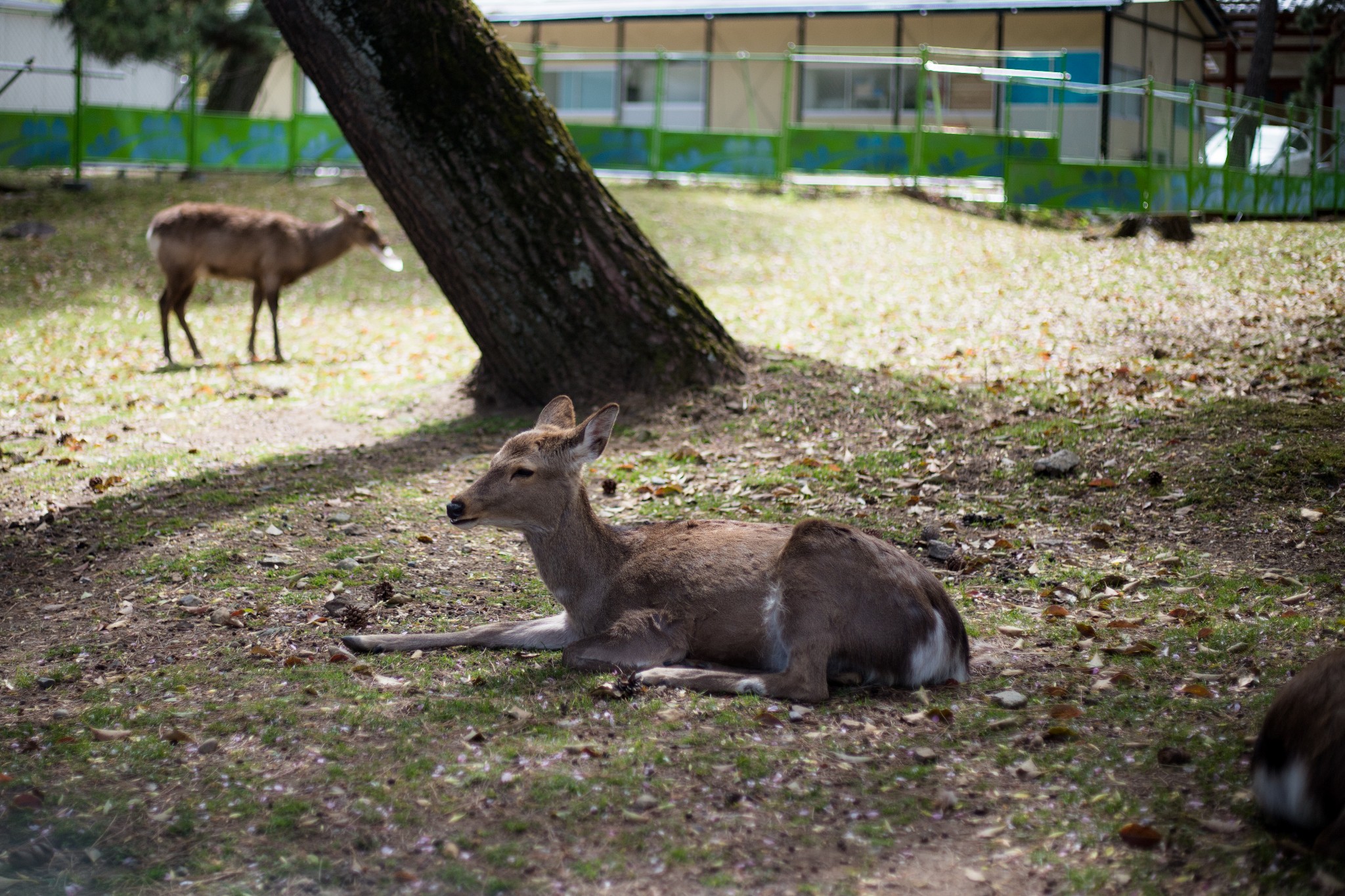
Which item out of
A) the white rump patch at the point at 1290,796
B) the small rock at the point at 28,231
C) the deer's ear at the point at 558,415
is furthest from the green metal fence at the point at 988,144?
the white rump patch at the point at 1290,796

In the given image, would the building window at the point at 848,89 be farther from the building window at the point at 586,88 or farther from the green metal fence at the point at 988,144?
the building window at the point at 586,88

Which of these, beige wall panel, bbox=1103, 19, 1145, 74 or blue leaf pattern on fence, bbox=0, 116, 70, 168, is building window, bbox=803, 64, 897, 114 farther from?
blue leaf pattern on fence, bbox=0, 116, 70, 168

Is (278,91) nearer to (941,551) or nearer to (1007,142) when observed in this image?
(1007,142)

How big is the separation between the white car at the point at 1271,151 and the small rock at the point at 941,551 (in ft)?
61.3

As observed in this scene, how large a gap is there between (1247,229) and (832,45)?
12702 millimetres

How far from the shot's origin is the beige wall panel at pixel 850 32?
90.8 ft

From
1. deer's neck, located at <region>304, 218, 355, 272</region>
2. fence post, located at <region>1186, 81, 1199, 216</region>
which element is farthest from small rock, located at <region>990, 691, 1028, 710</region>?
fence post, located at <region>1186, 81, 1199, 216</region>

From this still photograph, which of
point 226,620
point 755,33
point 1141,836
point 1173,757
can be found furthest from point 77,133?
point 1141,836

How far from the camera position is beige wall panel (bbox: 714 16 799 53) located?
94.2ft

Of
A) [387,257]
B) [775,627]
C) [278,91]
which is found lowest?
[775,627]

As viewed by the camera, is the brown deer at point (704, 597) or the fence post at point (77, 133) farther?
the fence post at point (77, 133)

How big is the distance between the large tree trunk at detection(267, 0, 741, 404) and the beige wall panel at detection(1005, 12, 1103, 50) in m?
20.6

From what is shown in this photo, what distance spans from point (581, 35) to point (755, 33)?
193 inches

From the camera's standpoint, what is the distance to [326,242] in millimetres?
14641
